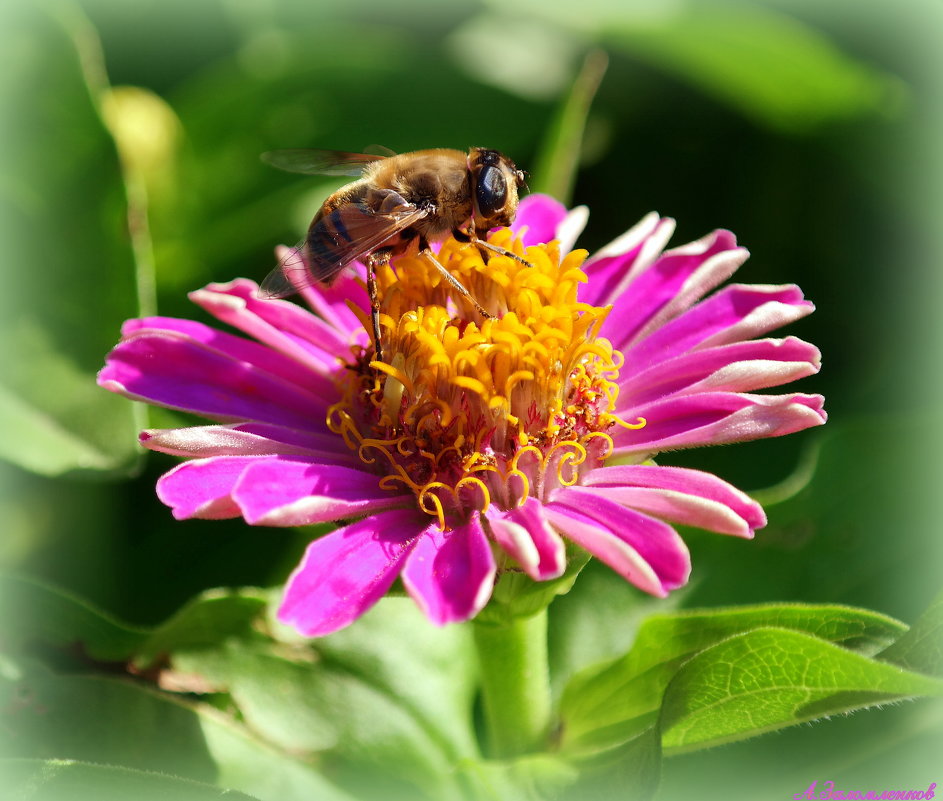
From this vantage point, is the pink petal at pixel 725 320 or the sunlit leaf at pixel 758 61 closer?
the pink petal at pixel 725 320

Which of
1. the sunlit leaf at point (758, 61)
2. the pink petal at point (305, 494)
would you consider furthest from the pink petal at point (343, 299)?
the sunlit leaf at point (758, 61)

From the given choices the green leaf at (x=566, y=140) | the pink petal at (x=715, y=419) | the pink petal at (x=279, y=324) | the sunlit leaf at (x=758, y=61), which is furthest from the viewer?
the sunlit leaf at (x=758, y=61)

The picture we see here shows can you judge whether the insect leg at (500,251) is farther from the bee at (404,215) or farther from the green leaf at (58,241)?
the green leaf at (58,241)

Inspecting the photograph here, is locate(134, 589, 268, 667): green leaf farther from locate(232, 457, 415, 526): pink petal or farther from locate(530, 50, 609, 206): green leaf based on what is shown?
locate(530, 50, 609, 206): green leaf

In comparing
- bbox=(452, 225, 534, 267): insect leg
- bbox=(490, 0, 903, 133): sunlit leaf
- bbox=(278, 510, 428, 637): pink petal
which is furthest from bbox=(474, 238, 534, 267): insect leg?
bbox=(490, 0, 903, 133): sunlit leaf

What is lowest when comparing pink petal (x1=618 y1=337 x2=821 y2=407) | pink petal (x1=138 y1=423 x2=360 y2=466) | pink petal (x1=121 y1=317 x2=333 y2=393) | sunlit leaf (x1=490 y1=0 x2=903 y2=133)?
pink petal (x1=138 y1=423 x2=360 y2=466)

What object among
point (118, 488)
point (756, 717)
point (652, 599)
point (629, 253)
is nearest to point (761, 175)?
point (629, 253)

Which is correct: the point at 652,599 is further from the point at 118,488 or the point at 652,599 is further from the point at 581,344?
the point at 118,488

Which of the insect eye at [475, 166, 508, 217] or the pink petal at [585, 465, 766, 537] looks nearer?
the pink petal at [585, 465, 766, 537]

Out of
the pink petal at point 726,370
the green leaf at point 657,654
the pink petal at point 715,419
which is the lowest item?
the green leaf at point 657,654
